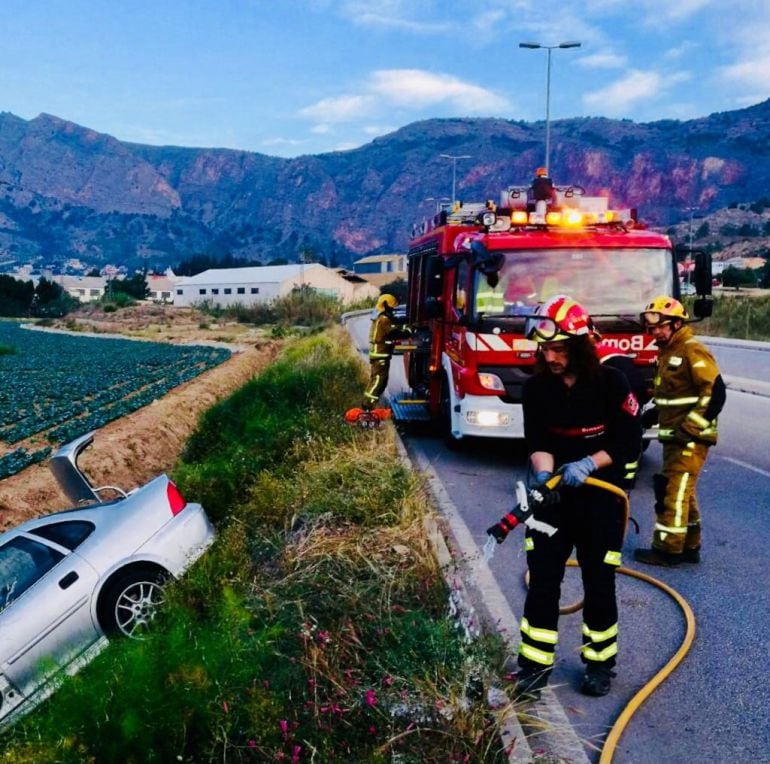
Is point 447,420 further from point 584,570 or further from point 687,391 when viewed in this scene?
point 584,570

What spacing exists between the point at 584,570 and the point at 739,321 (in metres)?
32.5

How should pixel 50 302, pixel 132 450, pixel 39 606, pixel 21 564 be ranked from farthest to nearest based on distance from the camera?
pixel 50 302 → pixel 132 450 → pixel 21 564 → pixel 39 606

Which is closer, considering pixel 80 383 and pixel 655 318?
pixel 655 318

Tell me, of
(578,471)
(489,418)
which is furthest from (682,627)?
A: (489,418)

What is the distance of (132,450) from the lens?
1357 centimetres

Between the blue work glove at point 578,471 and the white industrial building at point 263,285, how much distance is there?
281 feet

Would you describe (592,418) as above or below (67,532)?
above

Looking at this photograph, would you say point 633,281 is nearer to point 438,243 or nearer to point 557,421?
point 438,243

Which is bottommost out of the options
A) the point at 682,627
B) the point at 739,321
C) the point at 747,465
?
the point at 739,321

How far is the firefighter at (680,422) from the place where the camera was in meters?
6.06

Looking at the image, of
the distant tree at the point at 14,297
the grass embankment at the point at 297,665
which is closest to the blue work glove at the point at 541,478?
the grass embankment at the point at 297,665

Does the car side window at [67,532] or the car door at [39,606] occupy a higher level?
the car side window at [67,532]

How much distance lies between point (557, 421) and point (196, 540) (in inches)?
124

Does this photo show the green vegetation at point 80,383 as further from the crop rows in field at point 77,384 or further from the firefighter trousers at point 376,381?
the firefighter trousers at point 376,381
